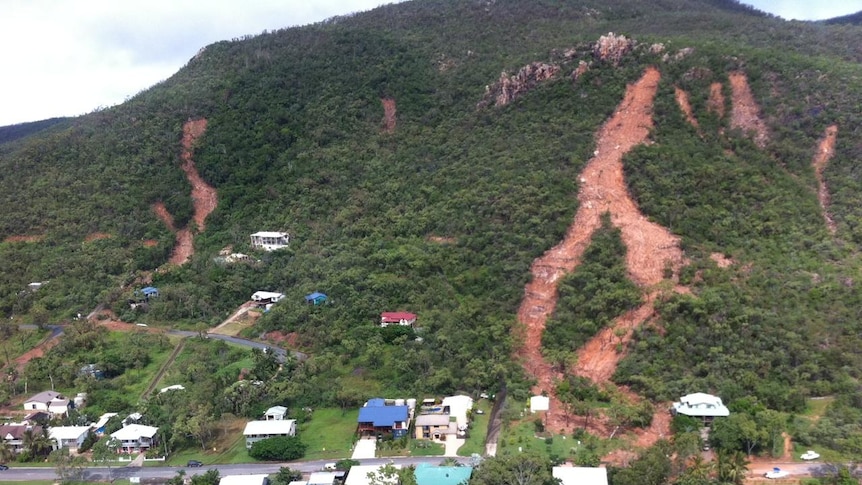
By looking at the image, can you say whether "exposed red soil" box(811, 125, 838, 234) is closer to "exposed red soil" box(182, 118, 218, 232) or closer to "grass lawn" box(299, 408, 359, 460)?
"grass lawn" box(299, 408, 359, 460)

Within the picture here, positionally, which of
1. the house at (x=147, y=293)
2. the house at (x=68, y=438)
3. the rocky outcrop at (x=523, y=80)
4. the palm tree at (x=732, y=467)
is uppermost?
the rocky outcrop at (x=523, y=80)

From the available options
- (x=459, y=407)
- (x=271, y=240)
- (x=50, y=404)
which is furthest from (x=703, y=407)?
(x=271, y=240)

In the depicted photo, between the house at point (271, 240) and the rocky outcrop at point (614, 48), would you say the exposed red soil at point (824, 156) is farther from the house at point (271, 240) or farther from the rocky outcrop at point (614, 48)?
the house at point (271, 240)

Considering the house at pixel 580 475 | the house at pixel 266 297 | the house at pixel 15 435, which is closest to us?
the house at pixel 580 475

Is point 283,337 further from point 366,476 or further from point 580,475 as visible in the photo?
point 580,475

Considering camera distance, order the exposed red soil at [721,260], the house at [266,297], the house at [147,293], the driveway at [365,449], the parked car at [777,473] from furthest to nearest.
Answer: the house at [147,293] < the house at [266,297] < the exposed red soil at [721,260] < the driveway at [365,449] < the parked car at [777,473]

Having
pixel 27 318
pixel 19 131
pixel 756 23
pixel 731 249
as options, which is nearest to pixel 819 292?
pixel 731 249

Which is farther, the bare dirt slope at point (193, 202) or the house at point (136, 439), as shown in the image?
the bare dirt slope at point (193, 202)

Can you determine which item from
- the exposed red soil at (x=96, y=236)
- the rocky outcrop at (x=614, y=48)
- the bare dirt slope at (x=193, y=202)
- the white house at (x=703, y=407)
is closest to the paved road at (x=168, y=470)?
the white house at (x=703, y=407)
